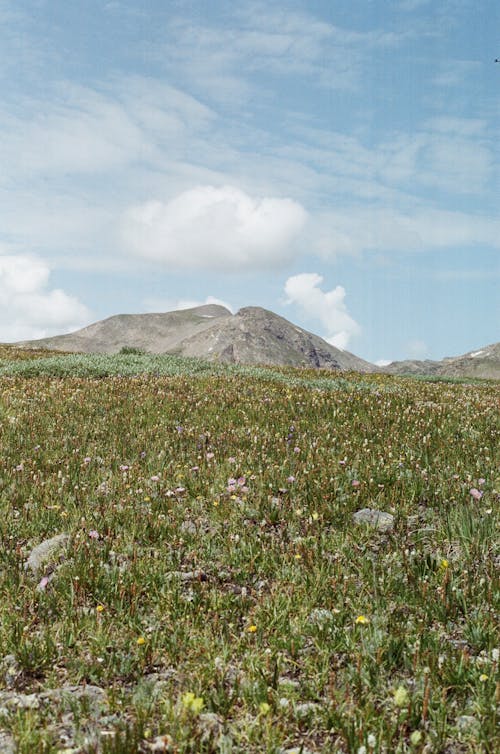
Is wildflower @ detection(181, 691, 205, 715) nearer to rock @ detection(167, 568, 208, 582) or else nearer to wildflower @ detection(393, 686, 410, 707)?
wildflower @ detection(393, 686, 410, 707)

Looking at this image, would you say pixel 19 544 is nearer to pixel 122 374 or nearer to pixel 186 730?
pixel 186 730

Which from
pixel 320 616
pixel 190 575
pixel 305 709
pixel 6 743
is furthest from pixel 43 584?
pixel 305 709

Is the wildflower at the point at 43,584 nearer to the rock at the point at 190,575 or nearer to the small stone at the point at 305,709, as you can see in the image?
→ the rock at the point at 190,575

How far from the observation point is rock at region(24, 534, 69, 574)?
17.8 feet

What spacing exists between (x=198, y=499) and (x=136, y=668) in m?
2.91

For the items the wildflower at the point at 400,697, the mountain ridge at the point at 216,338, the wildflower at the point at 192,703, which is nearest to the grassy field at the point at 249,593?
the wildflower at the point at 192,703

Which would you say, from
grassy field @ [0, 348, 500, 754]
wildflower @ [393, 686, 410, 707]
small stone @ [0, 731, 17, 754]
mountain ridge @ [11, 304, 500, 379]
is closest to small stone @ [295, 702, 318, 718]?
grassy field @ [0, 348, 500, 754]

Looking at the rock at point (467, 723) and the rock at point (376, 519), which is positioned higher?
the rock at point (376, 519)

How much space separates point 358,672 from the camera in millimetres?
3715

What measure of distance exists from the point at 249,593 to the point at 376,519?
1835 millimetres

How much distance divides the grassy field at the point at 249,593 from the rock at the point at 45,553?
0.16 ft

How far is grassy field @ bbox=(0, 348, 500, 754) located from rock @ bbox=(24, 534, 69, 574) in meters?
0.05

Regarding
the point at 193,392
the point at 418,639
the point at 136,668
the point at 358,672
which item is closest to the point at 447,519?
the point at 418,639

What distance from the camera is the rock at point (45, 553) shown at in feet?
17.8
